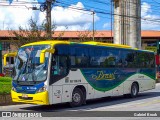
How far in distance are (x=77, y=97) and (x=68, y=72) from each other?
4.45 feet

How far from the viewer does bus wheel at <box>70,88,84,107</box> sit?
57.0 feet

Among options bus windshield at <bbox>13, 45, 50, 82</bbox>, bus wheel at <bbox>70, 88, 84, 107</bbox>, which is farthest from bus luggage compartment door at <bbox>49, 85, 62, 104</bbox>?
bus wheel at <bbox>70, 88, 84, 107</bbox>

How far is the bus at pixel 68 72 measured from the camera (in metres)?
15.9

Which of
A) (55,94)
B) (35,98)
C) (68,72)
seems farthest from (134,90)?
(35,98)

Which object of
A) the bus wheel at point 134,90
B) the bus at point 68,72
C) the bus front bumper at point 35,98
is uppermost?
the bus at point 68,72

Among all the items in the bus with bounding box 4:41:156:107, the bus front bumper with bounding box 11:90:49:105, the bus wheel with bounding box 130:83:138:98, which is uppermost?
the bus with bounding box 4:41:156:107

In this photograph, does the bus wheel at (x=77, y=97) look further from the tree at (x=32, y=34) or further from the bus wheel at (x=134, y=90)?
the tree at (x=32, y=34)

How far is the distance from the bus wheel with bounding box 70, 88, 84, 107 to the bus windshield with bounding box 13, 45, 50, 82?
214cm

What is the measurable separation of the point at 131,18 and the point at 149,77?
25397 millimetres

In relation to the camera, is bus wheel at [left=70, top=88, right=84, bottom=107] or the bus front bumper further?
bus wheel at [left=70, top=88, right=84, bottom=107]

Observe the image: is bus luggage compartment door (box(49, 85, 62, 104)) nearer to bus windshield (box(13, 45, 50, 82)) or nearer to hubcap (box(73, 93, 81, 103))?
bus windshield (box(13, 45, 50, 82))

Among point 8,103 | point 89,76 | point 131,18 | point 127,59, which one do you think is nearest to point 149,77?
point 127,59

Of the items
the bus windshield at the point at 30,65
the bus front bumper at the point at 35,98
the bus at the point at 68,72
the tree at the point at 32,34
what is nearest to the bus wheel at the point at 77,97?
the bus at the point at 68,72

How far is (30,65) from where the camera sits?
16344 mm
